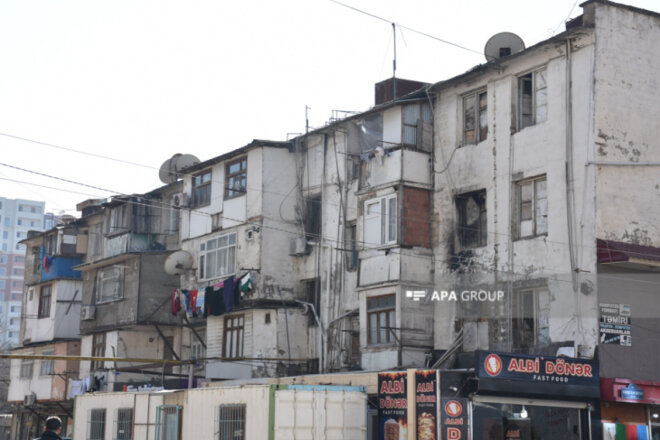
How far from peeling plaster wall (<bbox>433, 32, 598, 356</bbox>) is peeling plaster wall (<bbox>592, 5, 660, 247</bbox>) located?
0.43 metres

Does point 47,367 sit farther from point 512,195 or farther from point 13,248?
point 13,248

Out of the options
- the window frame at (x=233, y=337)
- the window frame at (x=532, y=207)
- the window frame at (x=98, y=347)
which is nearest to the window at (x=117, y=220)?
the window frame at (x=98, y=347)

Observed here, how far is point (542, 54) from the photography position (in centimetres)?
2734

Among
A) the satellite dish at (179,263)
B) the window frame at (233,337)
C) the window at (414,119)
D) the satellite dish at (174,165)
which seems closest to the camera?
the window at (414,119)

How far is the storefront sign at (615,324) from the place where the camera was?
988 inches

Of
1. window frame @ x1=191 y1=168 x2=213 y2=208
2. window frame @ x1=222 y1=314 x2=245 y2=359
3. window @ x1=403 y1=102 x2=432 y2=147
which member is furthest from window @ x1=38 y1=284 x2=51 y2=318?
window @ x1=403 y1=102 x2=432 y2=147

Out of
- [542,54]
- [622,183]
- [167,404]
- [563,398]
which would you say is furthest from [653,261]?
[167,404]

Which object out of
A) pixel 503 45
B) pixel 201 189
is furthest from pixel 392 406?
pixel 201 189

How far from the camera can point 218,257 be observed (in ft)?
120

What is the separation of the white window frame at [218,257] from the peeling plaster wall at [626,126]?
15.3 metres

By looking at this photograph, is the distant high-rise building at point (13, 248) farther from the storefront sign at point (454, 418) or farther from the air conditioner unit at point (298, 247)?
the storefront sign at point (454, 418)

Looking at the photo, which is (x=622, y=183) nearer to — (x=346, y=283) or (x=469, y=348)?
(x=469, y=348)

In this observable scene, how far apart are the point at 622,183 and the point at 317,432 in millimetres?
10944

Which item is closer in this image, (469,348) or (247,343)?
(469,348)
